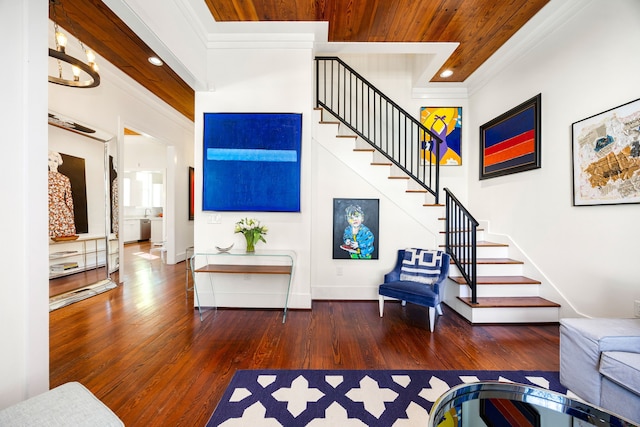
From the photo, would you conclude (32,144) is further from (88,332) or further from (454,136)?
(454,136)

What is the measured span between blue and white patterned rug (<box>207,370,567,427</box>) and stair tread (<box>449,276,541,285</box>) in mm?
1204

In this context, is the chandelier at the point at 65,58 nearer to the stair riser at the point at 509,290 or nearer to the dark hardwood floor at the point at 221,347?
the dark hardwood floor at the point at 221,347

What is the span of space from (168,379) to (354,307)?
2218 millimetres

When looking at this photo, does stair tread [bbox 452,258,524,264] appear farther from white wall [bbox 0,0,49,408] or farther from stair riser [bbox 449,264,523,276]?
white wall [bbox 0,0,49,408]

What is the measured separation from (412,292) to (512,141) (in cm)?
262

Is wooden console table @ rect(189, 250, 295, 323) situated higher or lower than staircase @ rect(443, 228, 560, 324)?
higher

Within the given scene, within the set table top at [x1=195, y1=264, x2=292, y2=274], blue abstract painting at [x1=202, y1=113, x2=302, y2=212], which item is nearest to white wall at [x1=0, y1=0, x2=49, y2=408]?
table top at [x1=195, y1=264, x2=292, y2=274]

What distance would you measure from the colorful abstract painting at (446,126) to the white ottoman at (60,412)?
493 centimetres

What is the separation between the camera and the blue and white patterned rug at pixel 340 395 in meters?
1.58

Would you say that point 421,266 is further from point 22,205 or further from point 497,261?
point 22,205

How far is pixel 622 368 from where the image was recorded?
4.97ft

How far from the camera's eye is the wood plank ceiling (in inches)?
108

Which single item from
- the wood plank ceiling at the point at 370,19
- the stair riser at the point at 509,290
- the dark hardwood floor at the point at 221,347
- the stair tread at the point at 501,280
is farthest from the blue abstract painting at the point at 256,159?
the stair riser at the point at 509,290

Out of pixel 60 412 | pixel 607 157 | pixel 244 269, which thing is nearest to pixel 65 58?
pixel 244 269
